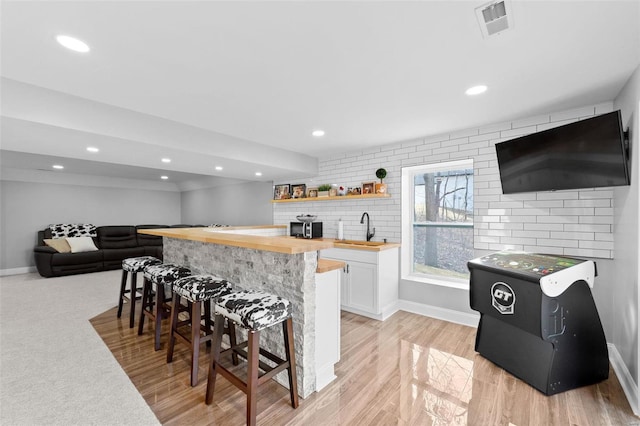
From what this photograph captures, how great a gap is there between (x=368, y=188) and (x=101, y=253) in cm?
616

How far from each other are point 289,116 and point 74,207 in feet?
23.1

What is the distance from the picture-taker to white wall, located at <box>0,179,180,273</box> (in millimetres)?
5777

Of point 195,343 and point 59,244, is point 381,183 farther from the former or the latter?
point 59,244

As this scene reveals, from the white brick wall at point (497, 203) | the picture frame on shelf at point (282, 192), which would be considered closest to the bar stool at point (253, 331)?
the white brick wall at point (497, 203)

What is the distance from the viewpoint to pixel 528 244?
2818 millimetres

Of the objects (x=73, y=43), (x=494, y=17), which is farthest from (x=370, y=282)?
(x=73, y=43)

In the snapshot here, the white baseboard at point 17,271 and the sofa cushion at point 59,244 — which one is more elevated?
the sofa cushion at point 59,244

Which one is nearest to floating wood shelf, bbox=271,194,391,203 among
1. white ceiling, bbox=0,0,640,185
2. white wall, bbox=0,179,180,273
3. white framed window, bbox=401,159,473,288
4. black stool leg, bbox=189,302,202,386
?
white framed window, bbox=401,159,473,288

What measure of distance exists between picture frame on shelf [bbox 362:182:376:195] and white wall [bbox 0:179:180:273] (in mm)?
7075

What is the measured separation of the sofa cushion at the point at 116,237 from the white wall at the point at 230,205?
1.72 m

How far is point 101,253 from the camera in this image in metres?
6.09

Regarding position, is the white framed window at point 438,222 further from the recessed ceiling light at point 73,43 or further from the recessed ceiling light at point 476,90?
the recessed ceiling light at point 73,43

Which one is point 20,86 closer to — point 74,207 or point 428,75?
point 428,75

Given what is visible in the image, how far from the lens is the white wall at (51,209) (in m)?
5.78
